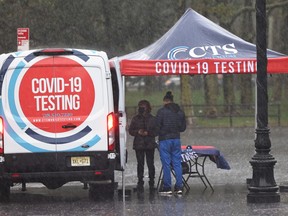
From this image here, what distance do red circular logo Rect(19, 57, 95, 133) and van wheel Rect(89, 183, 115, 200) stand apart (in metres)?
1.79

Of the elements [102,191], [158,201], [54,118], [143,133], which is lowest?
[158,201]

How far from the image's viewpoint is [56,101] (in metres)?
15.5

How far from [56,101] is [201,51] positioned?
322cm

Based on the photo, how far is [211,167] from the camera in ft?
75.0

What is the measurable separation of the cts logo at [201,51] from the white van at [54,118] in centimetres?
216

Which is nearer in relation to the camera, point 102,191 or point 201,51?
point 102,191

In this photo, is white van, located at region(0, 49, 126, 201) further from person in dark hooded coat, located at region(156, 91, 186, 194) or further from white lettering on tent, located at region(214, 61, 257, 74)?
white lettering on tent, located at region(214, 61, 257, 74)

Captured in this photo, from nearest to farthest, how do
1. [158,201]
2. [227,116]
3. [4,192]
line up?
[158,201] → [4,192] → [227,116]

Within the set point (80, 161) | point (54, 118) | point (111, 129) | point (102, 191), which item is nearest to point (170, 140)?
point (102, 191)

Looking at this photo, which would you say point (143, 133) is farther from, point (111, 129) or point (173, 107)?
point (111, 129)

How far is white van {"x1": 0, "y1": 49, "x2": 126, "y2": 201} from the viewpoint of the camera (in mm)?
15484

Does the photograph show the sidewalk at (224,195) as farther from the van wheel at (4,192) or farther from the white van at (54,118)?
the van wheel at (4,192)

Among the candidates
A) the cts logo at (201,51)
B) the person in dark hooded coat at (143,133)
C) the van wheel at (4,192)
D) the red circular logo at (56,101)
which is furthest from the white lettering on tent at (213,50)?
the van wheel at (4,192)

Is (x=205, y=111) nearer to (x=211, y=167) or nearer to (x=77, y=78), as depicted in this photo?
(x=211, y=167)
